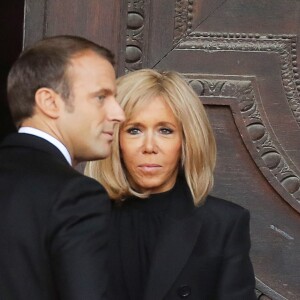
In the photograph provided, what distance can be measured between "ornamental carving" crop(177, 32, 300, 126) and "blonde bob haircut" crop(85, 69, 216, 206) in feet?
1.60

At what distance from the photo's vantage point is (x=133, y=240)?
9.16 feet

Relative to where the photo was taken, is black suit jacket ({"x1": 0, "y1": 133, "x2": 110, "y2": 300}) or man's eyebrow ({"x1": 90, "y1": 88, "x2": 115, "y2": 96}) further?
man's eyebrow ({"x1": 90, "y1": 88, "x2": 115, "y2": 96})

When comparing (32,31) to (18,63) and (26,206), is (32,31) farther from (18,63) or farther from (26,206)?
(26,206)

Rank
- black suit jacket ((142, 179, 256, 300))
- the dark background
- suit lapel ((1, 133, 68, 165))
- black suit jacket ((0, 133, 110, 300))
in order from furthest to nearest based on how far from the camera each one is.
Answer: the dark background < black suit jacket ((142, 179, 256, 300)) < suit lapel ((1, 133, 68, 165)) < black suit jacket ((0, 133, 110, 300))

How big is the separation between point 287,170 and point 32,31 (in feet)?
2.51

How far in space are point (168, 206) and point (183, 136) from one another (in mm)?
160

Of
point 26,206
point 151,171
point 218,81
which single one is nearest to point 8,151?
point 26,206

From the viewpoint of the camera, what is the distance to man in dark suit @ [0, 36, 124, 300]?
2.11 metres

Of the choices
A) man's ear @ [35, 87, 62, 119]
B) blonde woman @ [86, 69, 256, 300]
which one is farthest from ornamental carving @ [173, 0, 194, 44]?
man's ear @ [35, 87, 62, 119]

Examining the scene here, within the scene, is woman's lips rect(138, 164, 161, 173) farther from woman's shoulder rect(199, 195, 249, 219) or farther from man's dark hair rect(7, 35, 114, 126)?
man's dark hair rect(7, 35, 114, 126)

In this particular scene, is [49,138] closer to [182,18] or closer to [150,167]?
[150,167]

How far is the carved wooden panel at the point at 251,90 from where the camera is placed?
10.7ft

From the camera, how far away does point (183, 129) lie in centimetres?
282

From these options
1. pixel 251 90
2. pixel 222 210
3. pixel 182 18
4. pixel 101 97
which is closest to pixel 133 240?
pixel 222 210
